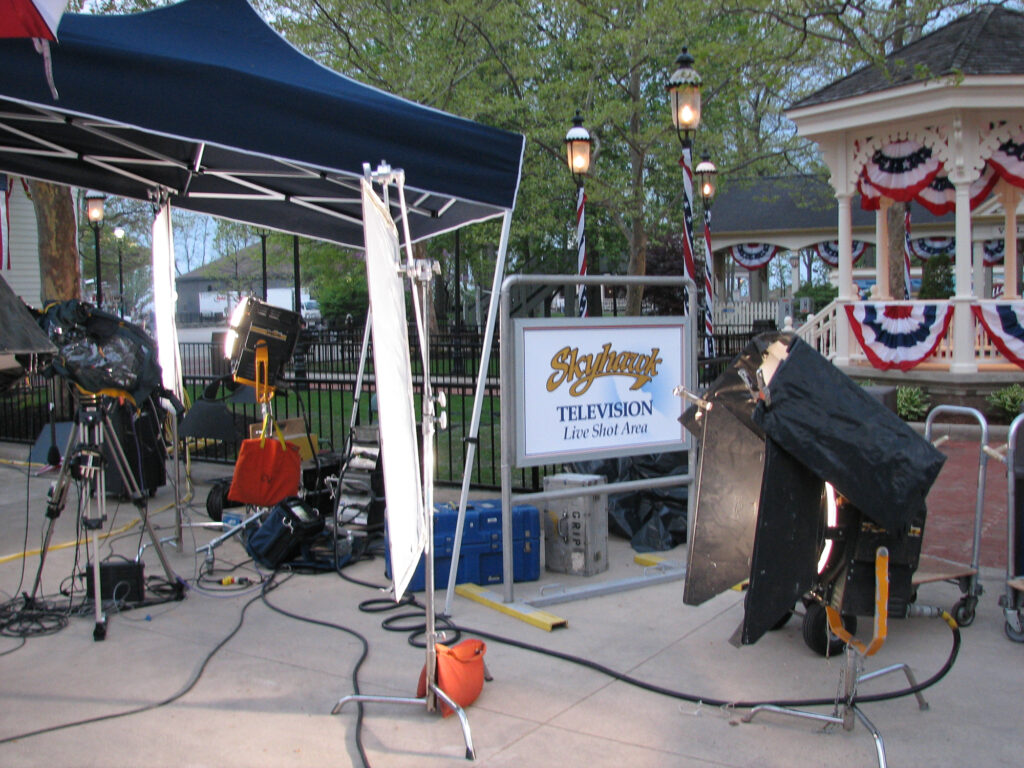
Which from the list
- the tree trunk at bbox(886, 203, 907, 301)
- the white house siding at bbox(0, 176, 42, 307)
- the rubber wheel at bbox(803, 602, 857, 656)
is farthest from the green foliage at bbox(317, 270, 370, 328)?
the rubber wheel at bbox(803, 602, 857, 656)

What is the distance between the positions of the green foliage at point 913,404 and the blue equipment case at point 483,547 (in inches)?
326

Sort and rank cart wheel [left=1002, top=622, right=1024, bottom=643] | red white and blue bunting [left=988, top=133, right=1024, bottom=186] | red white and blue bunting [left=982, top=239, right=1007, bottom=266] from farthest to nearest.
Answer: red white and blue bunting [left=982, top=239, right=1007, bottom=266]
red white and blue bunting [left=988, top=133, right=1024, bottom=186]
cart wheel [left=1002, top=622, right=1024, bottom=643]

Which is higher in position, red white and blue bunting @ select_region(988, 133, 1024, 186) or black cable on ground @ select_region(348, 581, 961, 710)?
red white and blue bunting @ select_region(988, 133, 1024, 186)

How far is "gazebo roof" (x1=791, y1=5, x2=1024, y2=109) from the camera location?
12.3m

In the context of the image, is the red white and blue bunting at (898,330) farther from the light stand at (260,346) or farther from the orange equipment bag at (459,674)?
the orange equipment bag at (459,674)

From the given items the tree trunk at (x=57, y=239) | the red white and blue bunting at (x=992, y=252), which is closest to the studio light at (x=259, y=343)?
the tree trunk at (x=57, y=239)

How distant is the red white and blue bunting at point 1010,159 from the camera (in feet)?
41.9

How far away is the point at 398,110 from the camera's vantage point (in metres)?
5.00

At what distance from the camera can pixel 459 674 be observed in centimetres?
393

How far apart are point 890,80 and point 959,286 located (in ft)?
10.3

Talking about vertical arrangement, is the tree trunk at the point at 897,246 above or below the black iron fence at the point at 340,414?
above

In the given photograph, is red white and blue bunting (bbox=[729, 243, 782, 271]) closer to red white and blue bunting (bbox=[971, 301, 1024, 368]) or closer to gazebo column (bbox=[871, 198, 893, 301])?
gazebo column (bbox=[871, 198, 893, 301])

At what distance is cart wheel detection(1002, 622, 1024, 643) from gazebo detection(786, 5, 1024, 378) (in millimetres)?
8575

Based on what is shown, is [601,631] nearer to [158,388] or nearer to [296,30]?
[158,388]
